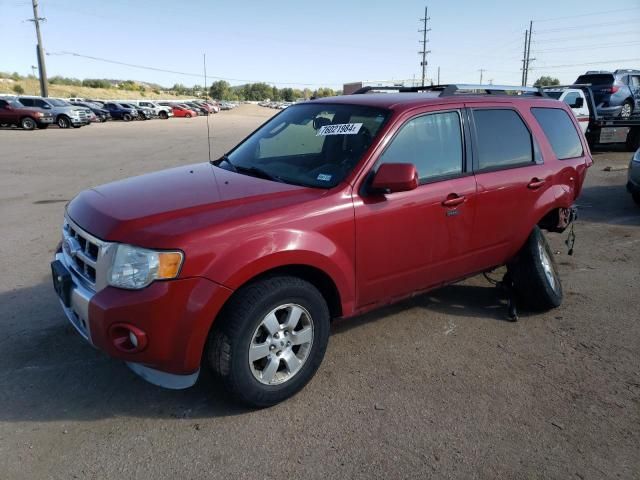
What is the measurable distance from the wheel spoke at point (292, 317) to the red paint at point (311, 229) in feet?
0.96

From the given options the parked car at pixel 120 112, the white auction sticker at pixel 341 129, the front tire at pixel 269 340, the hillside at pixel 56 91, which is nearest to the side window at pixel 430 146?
the white auction sticker at pixel 341 129

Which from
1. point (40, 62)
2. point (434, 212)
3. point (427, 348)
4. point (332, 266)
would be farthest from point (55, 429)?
point (40, 62)

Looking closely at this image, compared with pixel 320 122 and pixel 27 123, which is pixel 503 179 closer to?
pixel 320 122

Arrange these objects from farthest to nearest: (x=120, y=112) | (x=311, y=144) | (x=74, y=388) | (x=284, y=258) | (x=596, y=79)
Result: (x=120, y=112), (x=596, y=79), (x=311, y=144), (x=74, y=388), (x=284, y=258)

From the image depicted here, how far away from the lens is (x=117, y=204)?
3117 mm

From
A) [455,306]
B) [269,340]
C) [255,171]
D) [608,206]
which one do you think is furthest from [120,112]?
[269,340]

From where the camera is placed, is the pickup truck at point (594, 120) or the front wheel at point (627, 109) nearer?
the pickup truck at point (594, 120)

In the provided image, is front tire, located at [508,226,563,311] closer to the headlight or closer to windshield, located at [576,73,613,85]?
the headlight

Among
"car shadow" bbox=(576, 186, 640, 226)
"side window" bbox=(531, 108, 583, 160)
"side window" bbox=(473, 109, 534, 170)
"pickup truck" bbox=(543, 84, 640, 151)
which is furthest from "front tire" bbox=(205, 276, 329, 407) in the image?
"pickup truck" bbox=(543, 84, 640, 151)

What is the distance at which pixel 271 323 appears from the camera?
2.99 meters

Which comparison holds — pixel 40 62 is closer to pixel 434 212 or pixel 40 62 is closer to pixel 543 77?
pixel 434 212

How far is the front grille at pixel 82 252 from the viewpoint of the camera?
2.86 m

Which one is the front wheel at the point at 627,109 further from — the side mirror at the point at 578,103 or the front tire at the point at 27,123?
the front tire at the point at 27,123

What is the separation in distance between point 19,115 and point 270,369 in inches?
1194
